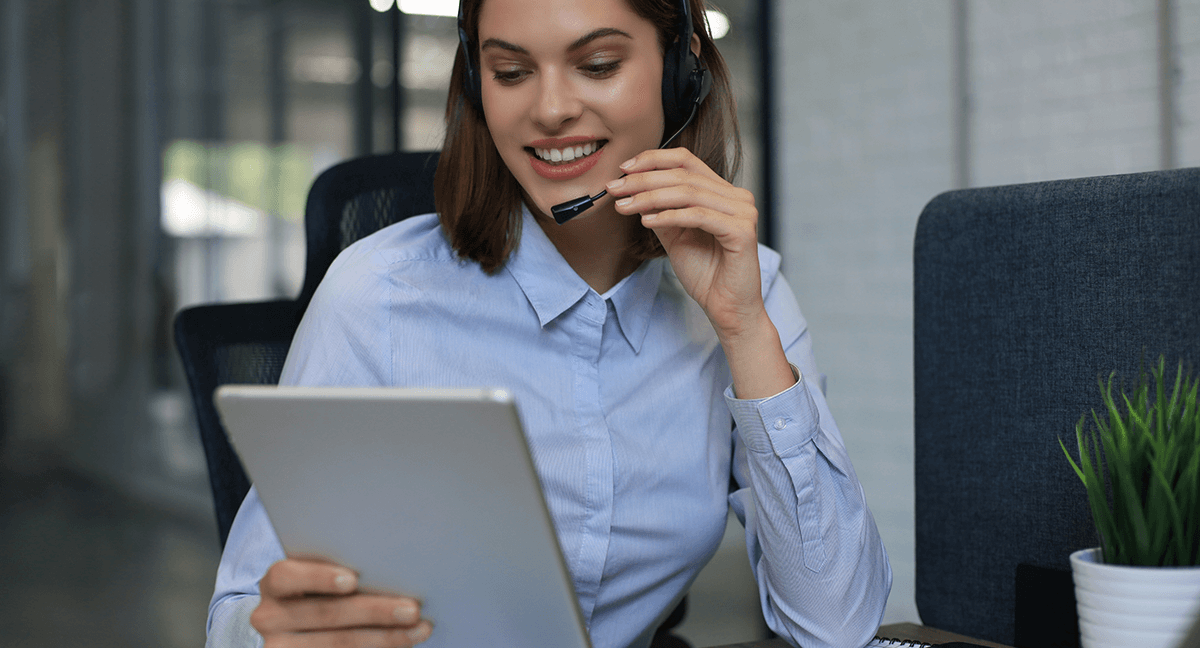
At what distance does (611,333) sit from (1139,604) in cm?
58

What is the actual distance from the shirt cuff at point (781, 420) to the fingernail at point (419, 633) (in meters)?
0.39

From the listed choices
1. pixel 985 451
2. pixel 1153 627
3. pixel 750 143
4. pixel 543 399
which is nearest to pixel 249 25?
pixel 750 143

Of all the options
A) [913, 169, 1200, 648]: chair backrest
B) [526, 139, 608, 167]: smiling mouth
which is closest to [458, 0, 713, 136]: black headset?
[526, 139, 608, 167]: smiling mouth

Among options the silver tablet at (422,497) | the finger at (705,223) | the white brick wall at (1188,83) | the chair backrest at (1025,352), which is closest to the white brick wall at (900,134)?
the white brick wall at (1188,83)

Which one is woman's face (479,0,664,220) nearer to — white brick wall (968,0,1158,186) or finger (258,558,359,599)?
finger (258,558,359,599)

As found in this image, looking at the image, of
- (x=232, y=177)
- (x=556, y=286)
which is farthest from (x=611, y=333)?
(x=232, y=177)

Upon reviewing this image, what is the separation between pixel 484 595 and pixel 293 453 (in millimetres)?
146

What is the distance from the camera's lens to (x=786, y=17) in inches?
147

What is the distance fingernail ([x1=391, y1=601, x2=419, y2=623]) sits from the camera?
2.04ft

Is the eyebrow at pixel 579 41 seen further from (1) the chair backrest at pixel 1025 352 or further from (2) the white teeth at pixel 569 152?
(1) the chair backrest at pixel 1025 352

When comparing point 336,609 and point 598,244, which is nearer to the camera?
point 336,609

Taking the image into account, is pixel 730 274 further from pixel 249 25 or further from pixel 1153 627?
pixel 249 25

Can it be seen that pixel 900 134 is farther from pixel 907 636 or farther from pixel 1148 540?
pixel 1148 540

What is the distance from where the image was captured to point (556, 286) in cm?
101
